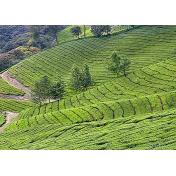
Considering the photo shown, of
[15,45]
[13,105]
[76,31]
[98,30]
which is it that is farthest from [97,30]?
[13,105]

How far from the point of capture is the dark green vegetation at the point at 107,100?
72.6ft

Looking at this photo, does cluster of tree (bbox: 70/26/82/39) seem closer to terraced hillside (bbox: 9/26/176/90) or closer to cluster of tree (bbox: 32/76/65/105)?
terraced hillside (bbox: 9/26/176/90)

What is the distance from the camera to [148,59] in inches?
1406

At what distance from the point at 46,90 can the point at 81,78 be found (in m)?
2.60

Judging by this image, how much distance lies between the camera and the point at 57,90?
3081cm

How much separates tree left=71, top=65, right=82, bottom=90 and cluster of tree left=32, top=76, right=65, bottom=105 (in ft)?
3.42

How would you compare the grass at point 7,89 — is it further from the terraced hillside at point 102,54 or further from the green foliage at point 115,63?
the green foliage at point 115,63

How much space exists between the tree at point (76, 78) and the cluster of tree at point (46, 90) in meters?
1.04

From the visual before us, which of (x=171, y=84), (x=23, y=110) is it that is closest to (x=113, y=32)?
Result: (x=171, y=84)

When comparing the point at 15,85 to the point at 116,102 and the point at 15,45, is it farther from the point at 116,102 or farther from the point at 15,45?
the point at 116,102
